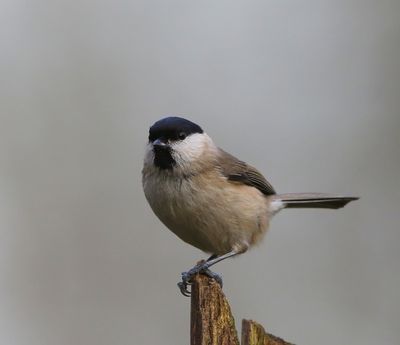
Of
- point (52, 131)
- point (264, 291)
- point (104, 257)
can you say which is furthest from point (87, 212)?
point (264, 291)

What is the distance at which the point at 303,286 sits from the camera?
5.79 m

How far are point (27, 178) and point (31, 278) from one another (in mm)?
971

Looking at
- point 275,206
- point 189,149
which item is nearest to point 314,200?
point 275,206

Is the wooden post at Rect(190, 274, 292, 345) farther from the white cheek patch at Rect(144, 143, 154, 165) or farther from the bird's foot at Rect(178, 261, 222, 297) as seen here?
the white cheek patch at Rect(144, 143, 154, 165)

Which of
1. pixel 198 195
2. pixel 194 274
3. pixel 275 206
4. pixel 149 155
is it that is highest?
pixel 149 155

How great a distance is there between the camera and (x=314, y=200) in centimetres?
445

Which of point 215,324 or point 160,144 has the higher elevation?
point 160,144

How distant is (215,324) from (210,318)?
0.05 m

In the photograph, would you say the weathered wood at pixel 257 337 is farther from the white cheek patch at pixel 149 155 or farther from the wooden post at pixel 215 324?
the white cheek patch at pixel 149 155

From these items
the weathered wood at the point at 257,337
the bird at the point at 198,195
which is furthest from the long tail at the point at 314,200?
the weathered wood at the point at 257,337

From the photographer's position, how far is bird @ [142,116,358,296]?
3643mm

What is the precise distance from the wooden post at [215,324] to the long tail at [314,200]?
179 centimetres

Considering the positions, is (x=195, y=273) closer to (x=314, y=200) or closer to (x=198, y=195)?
(x=198, y=195)

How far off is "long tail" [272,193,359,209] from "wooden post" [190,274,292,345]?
1.79m
